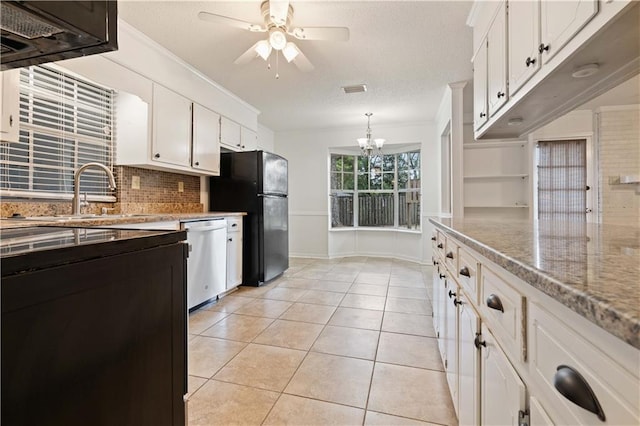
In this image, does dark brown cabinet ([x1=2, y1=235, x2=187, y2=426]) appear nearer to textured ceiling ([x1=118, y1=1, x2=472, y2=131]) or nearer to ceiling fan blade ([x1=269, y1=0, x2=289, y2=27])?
ceiling fan blade ([x1=269, y1=0, x2=289, y2=27])

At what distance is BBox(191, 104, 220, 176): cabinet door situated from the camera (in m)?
3.45

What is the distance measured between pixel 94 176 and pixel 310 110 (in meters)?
3.09

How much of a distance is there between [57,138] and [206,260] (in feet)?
5.08

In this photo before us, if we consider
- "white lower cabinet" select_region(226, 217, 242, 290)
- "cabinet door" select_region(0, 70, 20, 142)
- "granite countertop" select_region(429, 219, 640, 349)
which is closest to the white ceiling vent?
"white lower cabinet" select_region(226, 217, 242, 290)

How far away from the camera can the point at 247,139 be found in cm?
454

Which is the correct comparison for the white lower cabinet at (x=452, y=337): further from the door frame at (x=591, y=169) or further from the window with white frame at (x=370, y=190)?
the window with white frame at (x=370, y=190)

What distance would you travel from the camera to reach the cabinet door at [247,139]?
4.40 m

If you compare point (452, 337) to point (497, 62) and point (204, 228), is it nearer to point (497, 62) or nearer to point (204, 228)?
point (497, 62)

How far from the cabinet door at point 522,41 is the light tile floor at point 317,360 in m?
1.71

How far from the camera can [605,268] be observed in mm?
557

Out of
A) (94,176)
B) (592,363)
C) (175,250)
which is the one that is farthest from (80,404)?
(94,176)

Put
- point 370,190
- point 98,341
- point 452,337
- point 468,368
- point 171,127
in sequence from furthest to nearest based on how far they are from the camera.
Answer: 1. point 370,190
2. point 171,127
3. point 452,337
4. point 468,368
5. point 98,341

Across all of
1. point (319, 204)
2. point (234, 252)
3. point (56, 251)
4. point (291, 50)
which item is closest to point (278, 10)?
point (291, 50)

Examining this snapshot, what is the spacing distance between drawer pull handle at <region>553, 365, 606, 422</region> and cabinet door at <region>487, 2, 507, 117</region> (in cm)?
178
